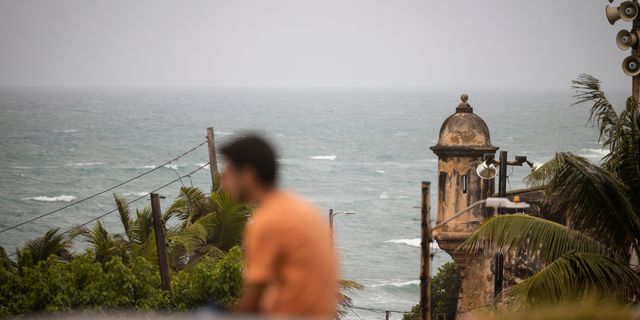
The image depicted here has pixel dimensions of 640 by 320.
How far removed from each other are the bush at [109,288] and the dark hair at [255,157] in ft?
25.1

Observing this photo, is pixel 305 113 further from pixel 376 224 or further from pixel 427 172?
pixel 376 224

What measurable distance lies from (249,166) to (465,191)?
1114 centimetres

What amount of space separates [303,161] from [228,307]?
281ft

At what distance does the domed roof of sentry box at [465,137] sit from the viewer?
13055 mm

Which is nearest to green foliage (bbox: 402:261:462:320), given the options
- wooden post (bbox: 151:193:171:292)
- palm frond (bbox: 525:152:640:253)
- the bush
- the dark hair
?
the bush

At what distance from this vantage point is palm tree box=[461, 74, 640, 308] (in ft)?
24.9

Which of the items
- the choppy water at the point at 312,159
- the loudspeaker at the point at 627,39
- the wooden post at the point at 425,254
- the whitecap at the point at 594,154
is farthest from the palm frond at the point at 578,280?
the whitecap at the point at 594,154

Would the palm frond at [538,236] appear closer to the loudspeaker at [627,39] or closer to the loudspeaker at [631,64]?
the loudspeaker at [631,64]

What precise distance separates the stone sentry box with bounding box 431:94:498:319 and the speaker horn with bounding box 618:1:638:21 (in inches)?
143

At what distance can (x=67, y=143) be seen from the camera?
11188 centimetres

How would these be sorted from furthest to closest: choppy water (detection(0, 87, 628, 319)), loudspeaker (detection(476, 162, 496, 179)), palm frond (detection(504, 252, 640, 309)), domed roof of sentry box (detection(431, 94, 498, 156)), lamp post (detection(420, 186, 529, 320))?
choppy water (detection(0, 87, 628, 319)), domed roof of sentry box (detection(431, 94, 498, 156)), loudspeaker (detection(476, 162, 496, 179)), lamp post (detection(420, 186, 529, 320)), palm frond (detection(504, 252, 640, 309))

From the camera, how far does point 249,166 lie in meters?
2.77

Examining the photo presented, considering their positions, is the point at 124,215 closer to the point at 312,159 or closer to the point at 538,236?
the point at 538,236

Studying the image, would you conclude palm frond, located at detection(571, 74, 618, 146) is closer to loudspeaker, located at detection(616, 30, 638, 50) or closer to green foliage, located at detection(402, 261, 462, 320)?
loudspeaker, located at detection(616, 30, 638, 50)
